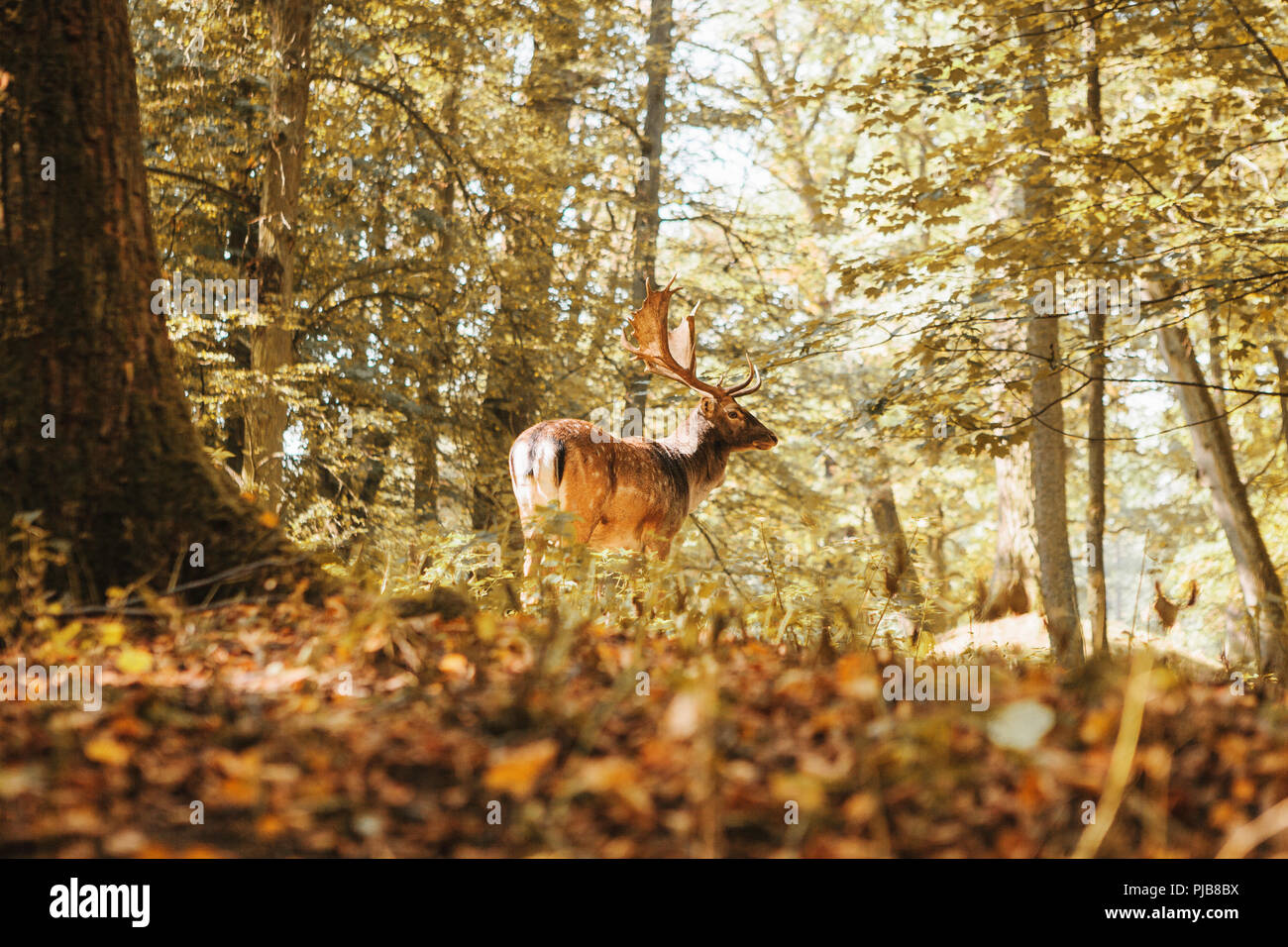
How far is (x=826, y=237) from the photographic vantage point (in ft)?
63.9

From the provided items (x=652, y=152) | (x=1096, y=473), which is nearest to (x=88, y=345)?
(x=1096, y=473)

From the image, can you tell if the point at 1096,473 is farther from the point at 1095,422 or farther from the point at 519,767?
the point at 519,767

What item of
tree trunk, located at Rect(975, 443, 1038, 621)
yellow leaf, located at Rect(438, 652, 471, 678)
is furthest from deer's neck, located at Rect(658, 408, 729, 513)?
tree trunk, located at Rect(975, 443, 1038, 621)

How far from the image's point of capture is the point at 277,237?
31.7 ft

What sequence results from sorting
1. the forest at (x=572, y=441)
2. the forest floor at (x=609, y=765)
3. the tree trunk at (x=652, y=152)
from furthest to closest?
the tree trunk at (x=652, y=152) < the forest at (x=572, y=441) < the forest floor at (x=609, y=765)

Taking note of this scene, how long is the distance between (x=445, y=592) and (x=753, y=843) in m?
2.12

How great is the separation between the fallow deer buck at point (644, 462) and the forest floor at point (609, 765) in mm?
3487

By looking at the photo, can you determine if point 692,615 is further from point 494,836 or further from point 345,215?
point 345,215

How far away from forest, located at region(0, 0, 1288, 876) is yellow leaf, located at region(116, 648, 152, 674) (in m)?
0.07


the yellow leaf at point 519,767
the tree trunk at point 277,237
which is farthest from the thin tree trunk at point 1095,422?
the tree trunk at point 277,237

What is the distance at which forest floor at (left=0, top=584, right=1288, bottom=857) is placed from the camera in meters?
2.46

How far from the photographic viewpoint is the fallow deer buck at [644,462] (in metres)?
7.44

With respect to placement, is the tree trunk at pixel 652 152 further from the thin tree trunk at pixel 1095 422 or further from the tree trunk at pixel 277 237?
the thin tree trunk at pixel 1095 422
